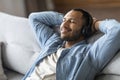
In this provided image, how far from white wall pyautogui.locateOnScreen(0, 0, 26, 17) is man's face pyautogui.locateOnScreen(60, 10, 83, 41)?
79.0 inches

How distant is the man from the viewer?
1575 mm

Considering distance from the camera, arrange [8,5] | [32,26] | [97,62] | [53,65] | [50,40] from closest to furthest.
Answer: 1. [97,62]
2. [53,65]
3. [50,40]
4. [32,26]
5. [8,5]

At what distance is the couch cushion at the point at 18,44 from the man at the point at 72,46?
10 cm

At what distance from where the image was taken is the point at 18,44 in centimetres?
215

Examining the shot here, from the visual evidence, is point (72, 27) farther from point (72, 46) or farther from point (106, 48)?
point (106, 48)

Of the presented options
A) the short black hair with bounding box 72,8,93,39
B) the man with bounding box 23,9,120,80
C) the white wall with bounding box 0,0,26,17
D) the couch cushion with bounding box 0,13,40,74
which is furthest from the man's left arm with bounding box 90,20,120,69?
the white wall with bounding box 0,0,26,17

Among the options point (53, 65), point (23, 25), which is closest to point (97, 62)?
point (53, 65)

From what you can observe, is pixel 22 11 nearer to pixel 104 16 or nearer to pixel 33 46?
pixel 104 16

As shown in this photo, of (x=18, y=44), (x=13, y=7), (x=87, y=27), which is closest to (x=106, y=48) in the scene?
(x=87, y=27)

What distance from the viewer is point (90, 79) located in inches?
63.1

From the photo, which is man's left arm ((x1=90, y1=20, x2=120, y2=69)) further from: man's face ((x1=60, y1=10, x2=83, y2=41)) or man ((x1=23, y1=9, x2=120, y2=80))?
man's face ((x1=60, y1=10, x2=83, y2=41))

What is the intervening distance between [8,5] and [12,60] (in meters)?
1.66

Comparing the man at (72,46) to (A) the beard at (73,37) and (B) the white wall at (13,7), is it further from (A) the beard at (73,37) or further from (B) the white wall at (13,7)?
(B) the white wall at (13,7)

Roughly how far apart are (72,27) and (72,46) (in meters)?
0.13
